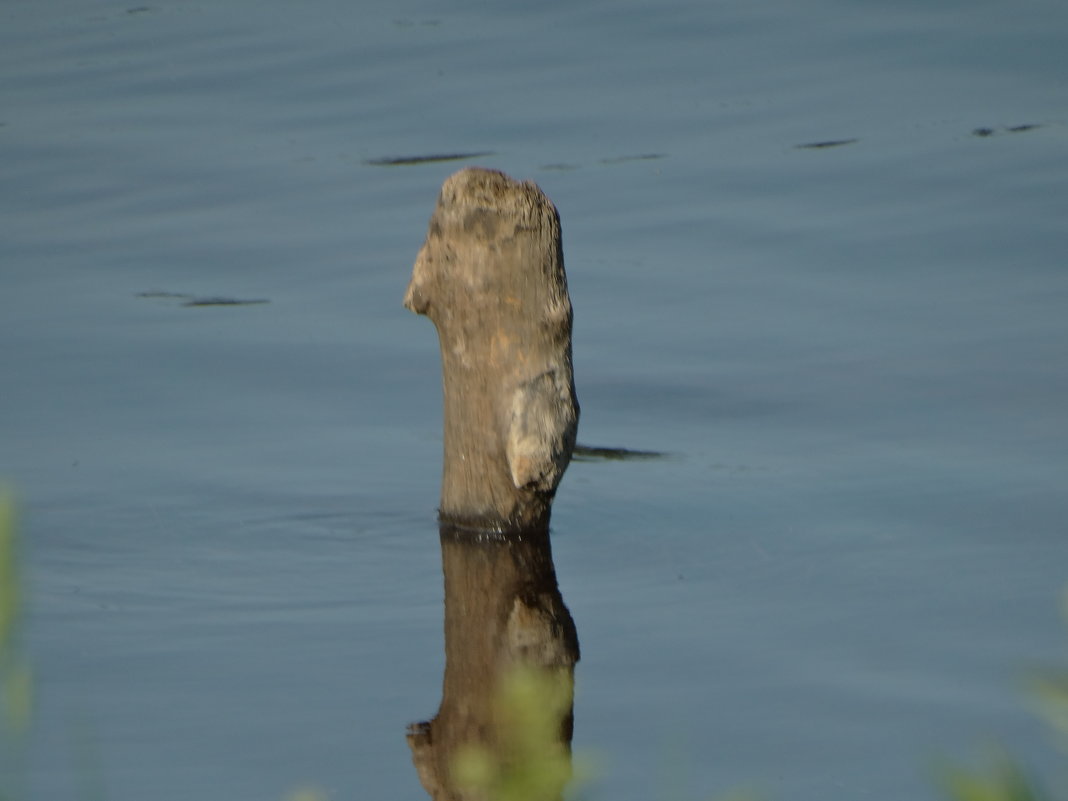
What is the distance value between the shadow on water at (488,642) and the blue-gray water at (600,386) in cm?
8

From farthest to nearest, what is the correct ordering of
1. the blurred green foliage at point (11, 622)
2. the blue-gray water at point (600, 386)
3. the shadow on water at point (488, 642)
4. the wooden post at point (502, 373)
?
the wooden post at point (502, 373), the blue-gray water at point (600, 386), the shadow on water at point (488, 642), the blurred green foliage at point (11, 622)

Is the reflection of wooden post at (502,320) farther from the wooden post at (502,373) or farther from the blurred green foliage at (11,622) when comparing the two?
the blurred green foliage at (11,622)

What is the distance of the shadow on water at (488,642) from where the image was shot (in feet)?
15.3

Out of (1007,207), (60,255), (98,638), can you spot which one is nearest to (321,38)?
(60,255)

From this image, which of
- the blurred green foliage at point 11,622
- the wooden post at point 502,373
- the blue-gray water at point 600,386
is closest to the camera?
the blurred green foliage at point 11,622

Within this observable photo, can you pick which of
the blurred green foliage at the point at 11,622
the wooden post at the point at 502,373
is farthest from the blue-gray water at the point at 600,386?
the blurred green foliage at the point at 11,622

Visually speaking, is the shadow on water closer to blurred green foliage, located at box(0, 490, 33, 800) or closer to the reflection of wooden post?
the reflection of wooden post

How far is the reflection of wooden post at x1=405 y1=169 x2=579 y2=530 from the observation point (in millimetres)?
5730

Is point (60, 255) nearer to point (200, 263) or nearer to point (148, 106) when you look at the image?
point (200, 263)

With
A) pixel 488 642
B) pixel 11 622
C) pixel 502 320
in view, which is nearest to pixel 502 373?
pixel 502 320

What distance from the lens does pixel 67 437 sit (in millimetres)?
7832

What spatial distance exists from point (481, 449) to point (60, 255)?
610 centimetres

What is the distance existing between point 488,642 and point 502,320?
103 centimetres

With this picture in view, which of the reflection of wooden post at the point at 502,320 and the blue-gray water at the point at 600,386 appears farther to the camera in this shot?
the reflection of wooden post at the point at 502,320
